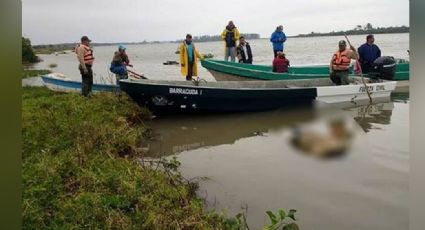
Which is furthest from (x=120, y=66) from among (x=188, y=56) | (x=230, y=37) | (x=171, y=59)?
(x=171, y=59)

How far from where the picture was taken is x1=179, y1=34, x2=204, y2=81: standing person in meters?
9.34

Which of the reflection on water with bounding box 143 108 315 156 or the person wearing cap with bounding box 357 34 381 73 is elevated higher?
the person wearing cap with bounding box 357 34 381 73

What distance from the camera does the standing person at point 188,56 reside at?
934 centimetres

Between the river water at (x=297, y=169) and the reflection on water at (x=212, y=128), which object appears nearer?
the river water at (x=297, y=169)

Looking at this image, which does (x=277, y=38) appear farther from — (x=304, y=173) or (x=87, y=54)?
(x=304, y=173)

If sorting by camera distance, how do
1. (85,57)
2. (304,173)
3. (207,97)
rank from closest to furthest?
(304,173)
(207,97)
(85,57)

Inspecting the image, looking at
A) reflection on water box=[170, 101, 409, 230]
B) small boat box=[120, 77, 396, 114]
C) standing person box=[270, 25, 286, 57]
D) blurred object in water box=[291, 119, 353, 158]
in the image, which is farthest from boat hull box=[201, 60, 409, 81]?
blurred object in water box=[291, 119, 353, 158]

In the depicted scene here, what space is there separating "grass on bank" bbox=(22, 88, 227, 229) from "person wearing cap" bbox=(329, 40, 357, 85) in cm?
493

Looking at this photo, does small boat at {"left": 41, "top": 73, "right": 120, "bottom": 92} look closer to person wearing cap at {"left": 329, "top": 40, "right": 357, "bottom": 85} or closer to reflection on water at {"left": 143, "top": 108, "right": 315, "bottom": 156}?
reflection on water at {"left": 143, "top": 108, "right": 315, "bottom": 156}

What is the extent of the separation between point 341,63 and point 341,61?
56 mm

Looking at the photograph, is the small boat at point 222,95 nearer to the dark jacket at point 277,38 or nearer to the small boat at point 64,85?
the small boat at point 64,85

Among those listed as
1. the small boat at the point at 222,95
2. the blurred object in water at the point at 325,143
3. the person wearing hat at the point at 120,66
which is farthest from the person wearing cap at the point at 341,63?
the person wearing hat at the point at 120,66

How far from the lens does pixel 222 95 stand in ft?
25.6

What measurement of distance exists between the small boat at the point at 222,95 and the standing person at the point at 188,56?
3.87 ft
